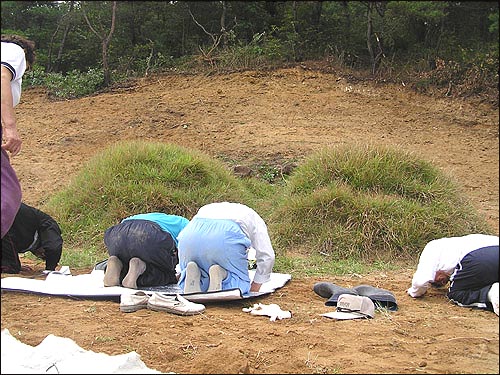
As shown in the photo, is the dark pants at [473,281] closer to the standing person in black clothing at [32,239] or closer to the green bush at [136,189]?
the standing person in black clothing at [32,239]

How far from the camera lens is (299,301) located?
4.07 m

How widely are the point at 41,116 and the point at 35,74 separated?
1.00 meters

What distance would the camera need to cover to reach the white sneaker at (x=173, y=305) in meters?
3.55

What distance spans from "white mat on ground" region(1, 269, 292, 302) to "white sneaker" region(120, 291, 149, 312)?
0.49 ft

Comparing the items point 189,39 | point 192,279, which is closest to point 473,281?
point 192,279

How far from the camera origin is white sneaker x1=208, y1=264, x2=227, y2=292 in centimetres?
391

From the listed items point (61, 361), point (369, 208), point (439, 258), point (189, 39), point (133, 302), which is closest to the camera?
point (61, 361)

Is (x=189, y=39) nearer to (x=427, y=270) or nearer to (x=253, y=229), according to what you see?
(x=253, y=229)

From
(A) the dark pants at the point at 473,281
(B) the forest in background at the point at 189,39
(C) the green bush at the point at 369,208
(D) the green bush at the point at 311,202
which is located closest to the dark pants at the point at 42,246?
(D) the green bush at the point at 311,202

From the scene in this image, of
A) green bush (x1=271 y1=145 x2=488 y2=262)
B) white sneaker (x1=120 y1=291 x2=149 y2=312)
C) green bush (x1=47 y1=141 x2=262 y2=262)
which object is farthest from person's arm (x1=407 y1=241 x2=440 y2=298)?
green bush (x1=47 y1=141 x2=262 y2=262)

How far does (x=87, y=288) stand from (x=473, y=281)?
7.06ft

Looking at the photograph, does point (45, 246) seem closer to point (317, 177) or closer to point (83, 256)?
point (83, 256)

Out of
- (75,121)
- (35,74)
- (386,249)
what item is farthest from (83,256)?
(35,74)

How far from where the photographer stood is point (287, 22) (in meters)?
11.1
